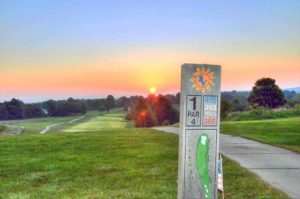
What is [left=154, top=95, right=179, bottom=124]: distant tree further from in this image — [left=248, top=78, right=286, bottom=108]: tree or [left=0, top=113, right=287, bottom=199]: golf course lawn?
[left=0, top=113, right=287, bottom=199]: golf course lawn

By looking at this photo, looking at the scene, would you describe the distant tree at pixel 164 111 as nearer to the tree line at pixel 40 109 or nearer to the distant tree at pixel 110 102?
the tree line at pixel 40 109

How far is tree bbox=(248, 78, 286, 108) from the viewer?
51.9m

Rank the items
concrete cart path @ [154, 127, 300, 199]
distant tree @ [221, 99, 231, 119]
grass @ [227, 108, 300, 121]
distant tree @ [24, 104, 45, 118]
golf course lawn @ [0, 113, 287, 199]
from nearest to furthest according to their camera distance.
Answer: golf course lawn @ [0, 113, 287, 199] < concrete cart path @ [154, 127, 300, 199] < grass @ [227, 108, 300, 121] < distant tree @ [221, 99, 231, 119] < distant tree @ [24, 104, 45, 118]

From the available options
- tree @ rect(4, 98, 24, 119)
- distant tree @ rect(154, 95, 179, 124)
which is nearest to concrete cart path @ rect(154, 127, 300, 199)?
distant tree @ rect(154, 95, 179, 124)

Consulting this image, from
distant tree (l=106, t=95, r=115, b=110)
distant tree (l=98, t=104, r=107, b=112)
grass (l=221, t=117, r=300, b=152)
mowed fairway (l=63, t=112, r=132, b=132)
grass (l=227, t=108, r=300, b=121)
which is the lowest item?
mowed fairway (l=63, t=112, r=132, b=132)

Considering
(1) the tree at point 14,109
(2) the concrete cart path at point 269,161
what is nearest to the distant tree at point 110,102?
(1) the tree at point 14,109

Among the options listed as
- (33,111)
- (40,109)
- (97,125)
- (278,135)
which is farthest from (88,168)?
(40,109)

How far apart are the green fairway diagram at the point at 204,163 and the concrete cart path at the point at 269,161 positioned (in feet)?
7.43

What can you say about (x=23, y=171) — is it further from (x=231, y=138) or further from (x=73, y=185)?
(x=231, y=138)

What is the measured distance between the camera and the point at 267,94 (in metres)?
52.9

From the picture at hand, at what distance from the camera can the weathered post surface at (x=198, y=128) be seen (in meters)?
5.58

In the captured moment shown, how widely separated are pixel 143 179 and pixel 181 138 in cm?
343

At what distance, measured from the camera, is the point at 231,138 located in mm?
16703

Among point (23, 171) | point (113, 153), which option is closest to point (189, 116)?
point (23, 171)
